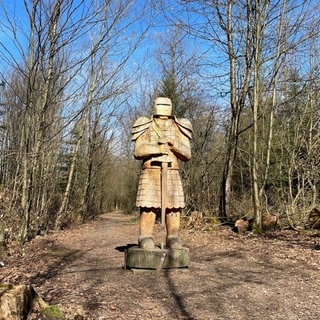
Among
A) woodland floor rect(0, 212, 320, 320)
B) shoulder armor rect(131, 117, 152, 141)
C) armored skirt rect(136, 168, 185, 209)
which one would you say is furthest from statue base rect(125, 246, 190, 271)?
shoulder armor rect(131, 117, 152, 141)

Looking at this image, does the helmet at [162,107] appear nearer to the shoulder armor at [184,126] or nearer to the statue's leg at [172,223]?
the shoulder armor at [184,126]

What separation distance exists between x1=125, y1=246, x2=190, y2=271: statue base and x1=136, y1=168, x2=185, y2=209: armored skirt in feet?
2.13

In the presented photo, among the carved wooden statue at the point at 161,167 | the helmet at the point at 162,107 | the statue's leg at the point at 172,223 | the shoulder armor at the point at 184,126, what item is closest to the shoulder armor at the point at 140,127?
the carved wooden statue at the point at 161,167

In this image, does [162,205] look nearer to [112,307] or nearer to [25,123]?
[112,307]

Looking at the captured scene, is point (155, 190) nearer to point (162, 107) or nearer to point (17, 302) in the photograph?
point (162, 107)

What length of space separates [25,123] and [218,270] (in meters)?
4.81

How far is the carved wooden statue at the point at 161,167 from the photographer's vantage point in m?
5.82

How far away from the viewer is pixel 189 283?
5.00 m

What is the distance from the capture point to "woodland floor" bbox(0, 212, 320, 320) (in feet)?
13.0

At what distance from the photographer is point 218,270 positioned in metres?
5.84

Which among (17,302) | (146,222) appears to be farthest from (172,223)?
(17,302)

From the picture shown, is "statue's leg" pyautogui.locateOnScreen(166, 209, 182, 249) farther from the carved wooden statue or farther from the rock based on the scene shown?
the rock

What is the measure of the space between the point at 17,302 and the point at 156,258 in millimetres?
2600

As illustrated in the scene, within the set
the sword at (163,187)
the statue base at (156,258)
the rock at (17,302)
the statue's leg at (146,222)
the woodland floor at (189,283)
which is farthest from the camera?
the statue's leg at (146,222)
